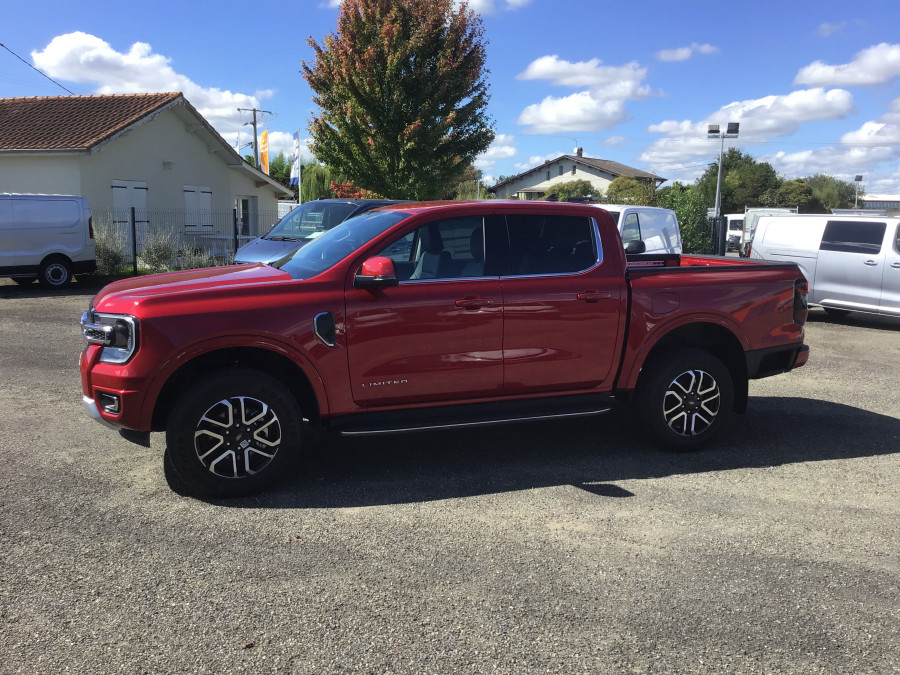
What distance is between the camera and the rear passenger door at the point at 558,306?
5031 mm

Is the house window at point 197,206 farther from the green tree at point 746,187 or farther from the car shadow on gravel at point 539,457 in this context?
the green tree at point 746,187

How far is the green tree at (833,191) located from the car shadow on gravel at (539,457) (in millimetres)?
90046

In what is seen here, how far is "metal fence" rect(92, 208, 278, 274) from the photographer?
58.0 ft

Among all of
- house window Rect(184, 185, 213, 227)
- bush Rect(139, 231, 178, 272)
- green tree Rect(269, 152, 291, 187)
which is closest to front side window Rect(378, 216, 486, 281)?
bush Rect(139, 231, 178, 272)

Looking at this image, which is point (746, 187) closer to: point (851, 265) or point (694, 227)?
point (694, 227)

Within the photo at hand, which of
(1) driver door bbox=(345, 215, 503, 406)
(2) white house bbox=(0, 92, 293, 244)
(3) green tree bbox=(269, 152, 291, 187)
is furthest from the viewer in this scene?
(3) green tree bbox=(269, 152, 291, 187)

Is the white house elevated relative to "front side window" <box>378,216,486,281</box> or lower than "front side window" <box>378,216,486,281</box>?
elevated

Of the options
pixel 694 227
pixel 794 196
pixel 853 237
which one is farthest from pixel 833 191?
pixel 853 237

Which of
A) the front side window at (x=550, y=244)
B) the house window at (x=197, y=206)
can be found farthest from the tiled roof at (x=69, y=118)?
the front side window at (x=550, y=244)

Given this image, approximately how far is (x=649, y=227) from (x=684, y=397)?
273 inches

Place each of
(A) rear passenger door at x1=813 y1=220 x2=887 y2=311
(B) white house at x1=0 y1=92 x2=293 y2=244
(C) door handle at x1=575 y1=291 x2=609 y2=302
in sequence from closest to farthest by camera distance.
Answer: (C) door handle at x1=575 y1=291 x2=609 y2=302 < (A) rear passenger door at x1=813 y1=220 x2=887 y2=311 < (B) white house at x1=0 y1=92 x2=293 y2=244

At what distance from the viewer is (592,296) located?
5.18 meters

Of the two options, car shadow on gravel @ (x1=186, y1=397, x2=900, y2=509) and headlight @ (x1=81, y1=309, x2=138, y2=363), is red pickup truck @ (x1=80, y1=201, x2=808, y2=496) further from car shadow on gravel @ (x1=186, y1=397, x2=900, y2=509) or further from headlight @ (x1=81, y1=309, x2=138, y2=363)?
car shadow on gravel @ (x1=186, y1=397, x2=900, y2=509)

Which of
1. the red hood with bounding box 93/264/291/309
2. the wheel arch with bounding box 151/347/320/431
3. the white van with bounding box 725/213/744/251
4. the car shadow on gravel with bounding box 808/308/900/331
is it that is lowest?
the car shadow on gravel with bounding box 808/308/900/331
